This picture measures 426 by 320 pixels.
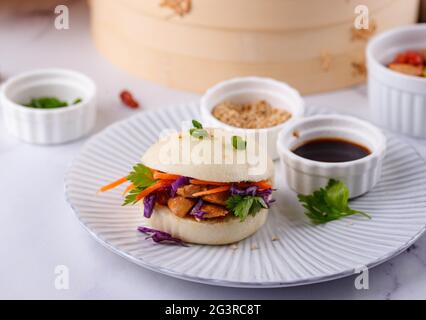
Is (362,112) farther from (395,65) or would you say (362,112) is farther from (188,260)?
(188,260)

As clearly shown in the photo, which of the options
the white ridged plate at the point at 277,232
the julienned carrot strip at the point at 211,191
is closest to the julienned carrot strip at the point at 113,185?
the white ridged plate at the point at 277,232

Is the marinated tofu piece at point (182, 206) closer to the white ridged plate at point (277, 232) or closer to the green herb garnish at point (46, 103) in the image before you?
the white ridged plate at point (277, 232)

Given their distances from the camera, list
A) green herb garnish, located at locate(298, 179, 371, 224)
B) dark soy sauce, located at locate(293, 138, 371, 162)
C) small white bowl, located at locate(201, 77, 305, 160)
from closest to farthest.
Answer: green herb garnish, located at locate(298, 179, 371, 224) < dark soy sauce, located at locate(293, 138, 371, 162) < small white bowl, located at locate(201, 77, 305, 160)

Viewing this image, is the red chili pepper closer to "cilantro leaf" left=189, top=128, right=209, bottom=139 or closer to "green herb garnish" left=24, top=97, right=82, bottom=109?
"green herb garnish" left=24, top=97, right=82, bottom=109

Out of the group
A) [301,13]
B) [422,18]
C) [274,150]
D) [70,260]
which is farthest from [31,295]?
[422,18]

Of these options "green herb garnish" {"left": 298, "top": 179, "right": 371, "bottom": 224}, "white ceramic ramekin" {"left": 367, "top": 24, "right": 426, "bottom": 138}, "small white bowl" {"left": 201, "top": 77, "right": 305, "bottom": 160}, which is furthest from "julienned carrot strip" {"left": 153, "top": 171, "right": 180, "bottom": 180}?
"white ceramic ramekin" {"left": 367, "top": 24, "right": 426, "bottom": 138}

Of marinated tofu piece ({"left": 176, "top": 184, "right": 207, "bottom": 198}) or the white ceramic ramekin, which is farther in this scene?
the white ceramic ramekin

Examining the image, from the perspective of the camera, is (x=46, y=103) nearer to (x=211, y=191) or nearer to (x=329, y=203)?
(x=211, y=191)
